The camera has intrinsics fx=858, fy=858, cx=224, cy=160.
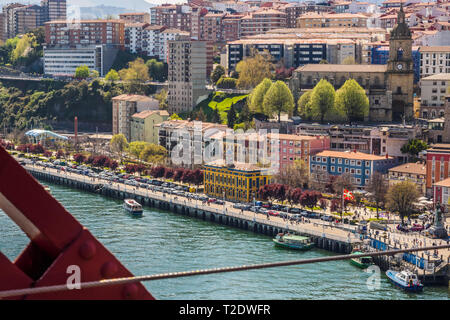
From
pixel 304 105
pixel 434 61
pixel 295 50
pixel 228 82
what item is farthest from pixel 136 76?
pixel 434 61

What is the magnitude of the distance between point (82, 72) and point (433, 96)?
11571 mm

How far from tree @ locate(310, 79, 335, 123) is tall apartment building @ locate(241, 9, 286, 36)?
30.7 ft

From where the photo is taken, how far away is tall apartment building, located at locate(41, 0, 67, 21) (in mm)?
32812

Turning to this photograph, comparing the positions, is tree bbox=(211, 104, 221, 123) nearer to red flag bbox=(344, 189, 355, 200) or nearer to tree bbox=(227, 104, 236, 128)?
tree bbox=(227, 104, 236, 128)

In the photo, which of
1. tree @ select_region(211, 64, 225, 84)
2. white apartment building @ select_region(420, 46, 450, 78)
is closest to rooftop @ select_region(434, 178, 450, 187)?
white apartment building @ select_region(420, 46, 450, 78)

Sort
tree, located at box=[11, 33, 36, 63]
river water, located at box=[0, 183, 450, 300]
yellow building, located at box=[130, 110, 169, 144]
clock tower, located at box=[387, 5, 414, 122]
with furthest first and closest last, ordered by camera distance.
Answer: tree, located at box=[11, 33, 36, 63] → yellow building, located at box=[130, 110, 169, 144] → clock tower, located at box=[387, 5, 414, 122] → river water, located at box=[0, 183, 450, 300]

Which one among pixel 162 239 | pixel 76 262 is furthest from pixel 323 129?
pixel 76 262

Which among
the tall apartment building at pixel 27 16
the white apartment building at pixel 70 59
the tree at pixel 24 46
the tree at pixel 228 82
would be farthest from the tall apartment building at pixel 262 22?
the tall apartment building at pixel 27 16

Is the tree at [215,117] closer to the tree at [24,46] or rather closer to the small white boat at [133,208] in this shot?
the small white boat at [133,208]

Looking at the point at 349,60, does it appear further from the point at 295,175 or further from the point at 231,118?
the point at 295,175

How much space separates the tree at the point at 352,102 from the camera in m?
15.9

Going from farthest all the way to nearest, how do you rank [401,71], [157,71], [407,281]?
1. [157,71]
2. [401,71]
3. [407,281]

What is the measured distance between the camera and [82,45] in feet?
85.0

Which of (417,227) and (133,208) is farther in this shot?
(133,208)
